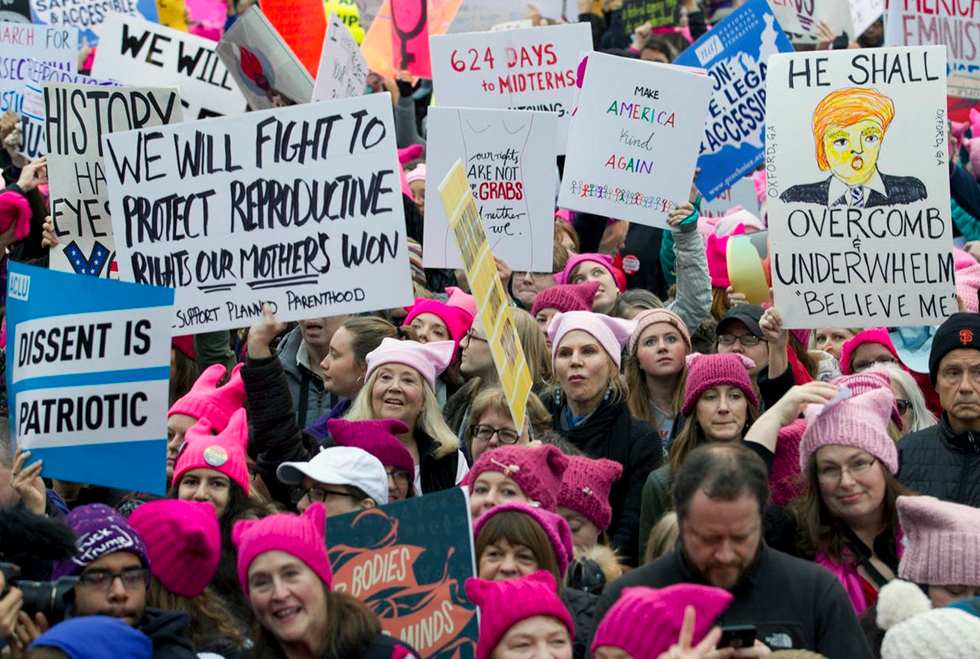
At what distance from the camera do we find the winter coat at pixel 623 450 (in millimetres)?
6965

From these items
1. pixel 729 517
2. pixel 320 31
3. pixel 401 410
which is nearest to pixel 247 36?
pixel 320 31

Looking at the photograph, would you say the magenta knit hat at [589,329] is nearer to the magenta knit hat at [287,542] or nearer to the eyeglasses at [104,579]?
the magenta knit hat at [287,542]

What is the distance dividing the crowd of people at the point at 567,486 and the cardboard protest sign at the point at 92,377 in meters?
0.16

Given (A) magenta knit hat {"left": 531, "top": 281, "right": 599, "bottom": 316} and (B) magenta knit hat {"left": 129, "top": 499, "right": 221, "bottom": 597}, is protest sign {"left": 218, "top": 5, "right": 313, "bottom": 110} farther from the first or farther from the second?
(B) magenta knit hat {"left": 129, "top": 499, "right": 221, "bottom": 597}

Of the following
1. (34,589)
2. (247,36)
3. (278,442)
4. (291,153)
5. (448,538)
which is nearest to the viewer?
(34,589)

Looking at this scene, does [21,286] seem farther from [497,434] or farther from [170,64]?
[170,64]

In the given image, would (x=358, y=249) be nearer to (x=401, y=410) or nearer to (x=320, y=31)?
(x=401, y=410)

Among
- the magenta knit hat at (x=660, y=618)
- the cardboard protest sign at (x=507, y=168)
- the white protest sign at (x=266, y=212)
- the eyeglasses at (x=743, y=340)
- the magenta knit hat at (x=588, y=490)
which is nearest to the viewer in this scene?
the magenta knit hat at (x=660, y=618)

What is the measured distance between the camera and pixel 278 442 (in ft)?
23.0

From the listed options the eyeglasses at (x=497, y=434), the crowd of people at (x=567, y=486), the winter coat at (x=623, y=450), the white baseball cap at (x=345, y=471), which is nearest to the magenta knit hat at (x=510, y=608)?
the crowd of people at (x=567, y=486)

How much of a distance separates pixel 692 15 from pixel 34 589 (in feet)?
37.0

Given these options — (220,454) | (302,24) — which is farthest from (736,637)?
(302,24)

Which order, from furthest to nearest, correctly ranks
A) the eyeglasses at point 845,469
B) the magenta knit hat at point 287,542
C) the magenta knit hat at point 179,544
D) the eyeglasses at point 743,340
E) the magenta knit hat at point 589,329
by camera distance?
1. the eyeglasses at point 743,340
2. the magenta knit hat at point 589,329
3. the eyeglasses at point 845,469
4. the magenta knit hat at point 179,544
5. the magenta knit hat at point 287,542

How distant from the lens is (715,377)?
6746 mm
